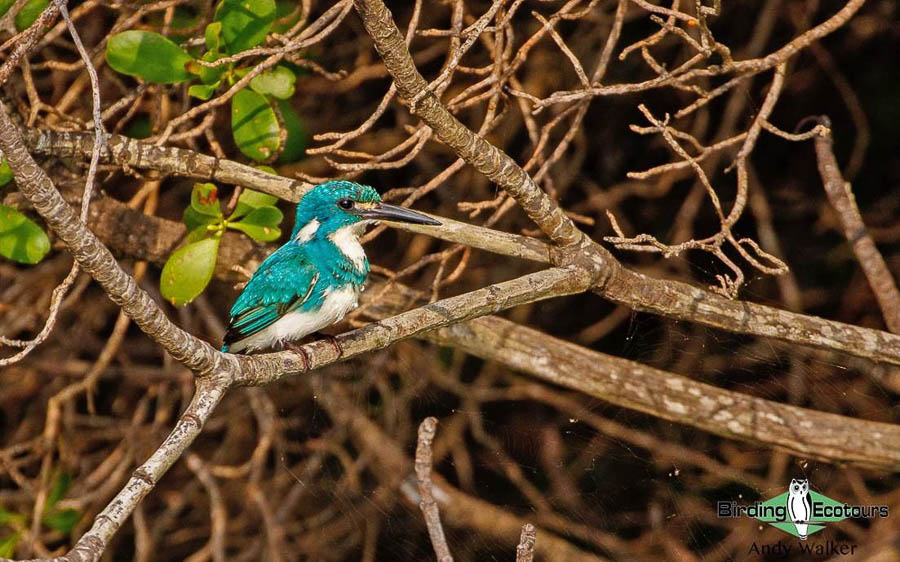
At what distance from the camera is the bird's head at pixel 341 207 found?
275 cm

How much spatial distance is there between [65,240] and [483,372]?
7.06 ft

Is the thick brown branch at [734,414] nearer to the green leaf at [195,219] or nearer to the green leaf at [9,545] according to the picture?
the green leaf at [195,219]

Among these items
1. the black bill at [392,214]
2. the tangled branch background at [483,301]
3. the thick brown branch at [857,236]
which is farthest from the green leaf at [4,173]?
the thick brown branch at [857,236]

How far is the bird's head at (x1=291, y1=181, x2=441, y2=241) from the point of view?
2751 millimetres

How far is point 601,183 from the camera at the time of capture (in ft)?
13.4

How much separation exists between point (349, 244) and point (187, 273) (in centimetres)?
50

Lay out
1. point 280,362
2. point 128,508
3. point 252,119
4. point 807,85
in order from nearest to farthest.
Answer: point 128,508 → point 280,362 → point 252,119 → point 807,85

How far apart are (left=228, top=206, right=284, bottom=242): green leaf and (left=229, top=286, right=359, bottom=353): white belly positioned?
0.23 meters

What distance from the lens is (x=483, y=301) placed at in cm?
219

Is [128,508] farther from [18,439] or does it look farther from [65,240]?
[18,439]

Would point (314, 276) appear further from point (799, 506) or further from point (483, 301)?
point (799, 506)

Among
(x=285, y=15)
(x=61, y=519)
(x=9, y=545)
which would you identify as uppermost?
(x=285, y=15)

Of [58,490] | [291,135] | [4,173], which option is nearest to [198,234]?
[4,173]

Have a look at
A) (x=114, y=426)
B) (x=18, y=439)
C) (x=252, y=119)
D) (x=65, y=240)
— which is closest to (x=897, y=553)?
(x=252, y=119)
